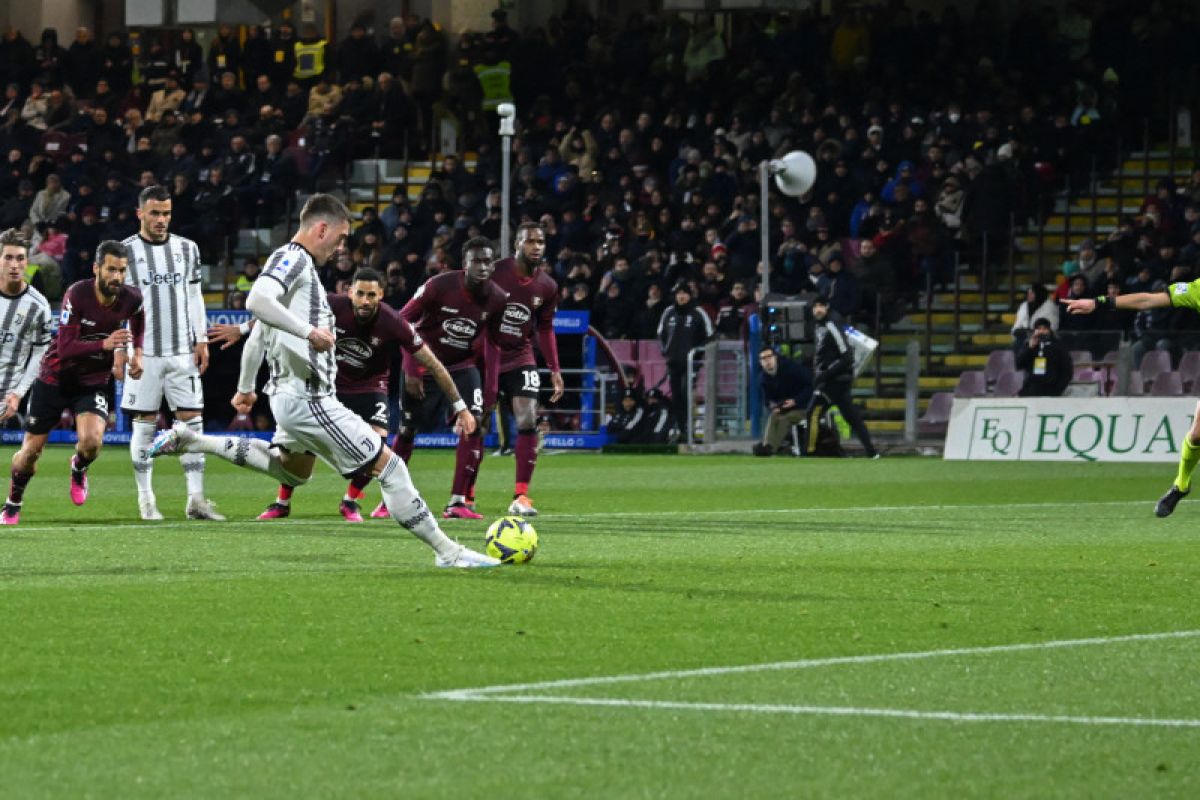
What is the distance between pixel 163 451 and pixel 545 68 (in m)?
23.9

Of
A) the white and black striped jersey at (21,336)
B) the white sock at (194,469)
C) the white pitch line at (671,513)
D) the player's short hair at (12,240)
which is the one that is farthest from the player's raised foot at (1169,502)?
the player's short hair at (12,240)

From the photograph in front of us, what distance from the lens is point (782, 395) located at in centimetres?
3147

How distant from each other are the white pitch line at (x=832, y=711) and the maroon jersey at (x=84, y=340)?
9.67 metres

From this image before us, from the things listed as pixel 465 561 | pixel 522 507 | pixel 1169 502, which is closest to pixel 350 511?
pixel 522 507

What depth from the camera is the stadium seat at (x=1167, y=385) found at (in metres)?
28.2

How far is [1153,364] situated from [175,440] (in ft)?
53.1

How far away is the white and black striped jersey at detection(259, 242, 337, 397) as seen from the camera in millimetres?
11664

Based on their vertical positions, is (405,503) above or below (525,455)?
above

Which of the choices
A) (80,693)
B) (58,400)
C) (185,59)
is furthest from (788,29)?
(80,693)

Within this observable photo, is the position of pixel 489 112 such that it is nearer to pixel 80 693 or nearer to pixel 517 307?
pixel 517 307

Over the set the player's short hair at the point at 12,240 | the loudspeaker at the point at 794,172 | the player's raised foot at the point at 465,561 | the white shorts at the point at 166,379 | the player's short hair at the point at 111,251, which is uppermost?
the loudspeaker at the point at 794,172

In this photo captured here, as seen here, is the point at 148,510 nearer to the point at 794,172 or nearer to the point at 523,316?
the point at 523,316

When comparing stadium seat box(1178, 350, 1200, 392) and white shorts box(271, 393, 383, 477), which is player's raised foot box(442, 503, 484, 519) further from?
stadium seat box(1178, 350, 1200, 392)

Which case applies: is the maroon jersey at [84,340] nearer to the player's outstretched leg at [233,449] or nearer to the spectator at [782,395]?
the player's outstretched leg at [233,449]
